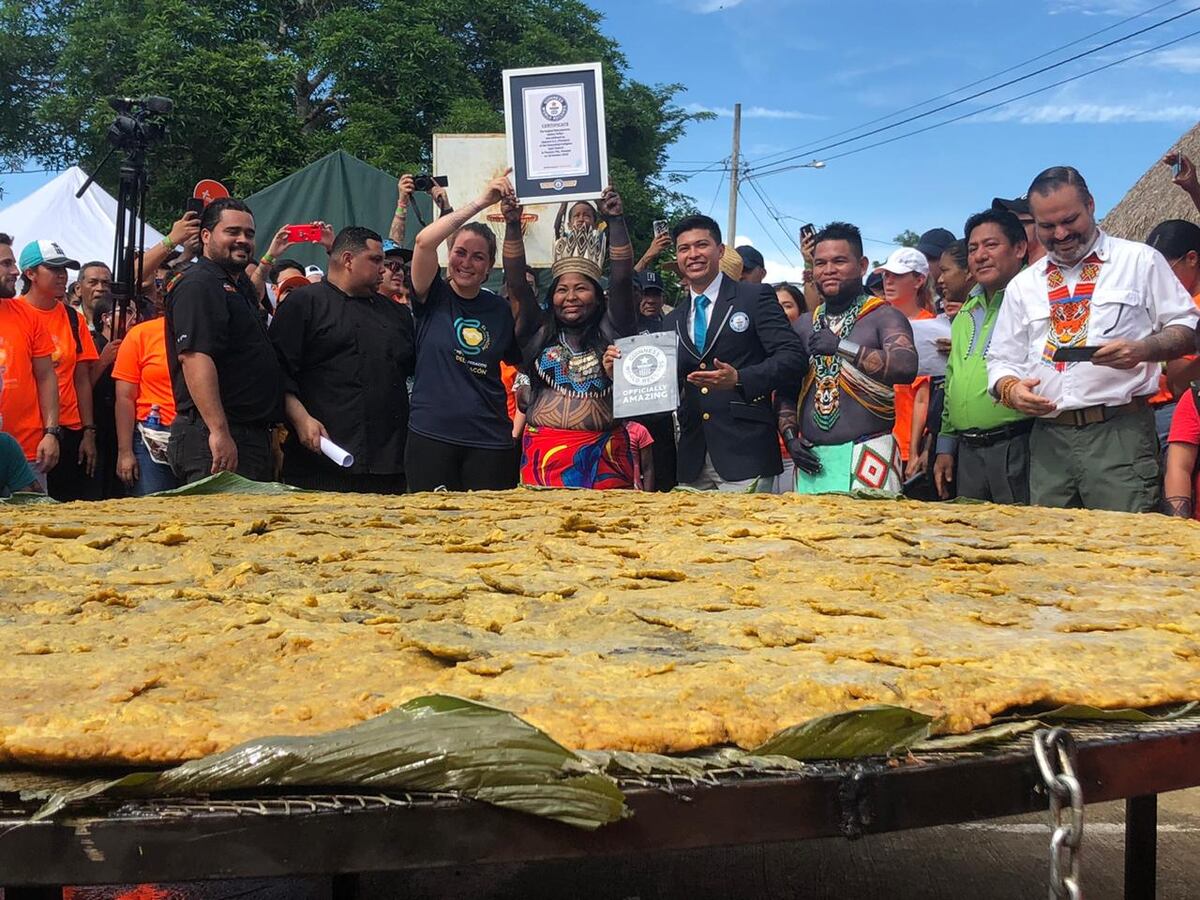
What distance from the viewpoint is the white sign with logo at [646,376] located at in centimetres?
375

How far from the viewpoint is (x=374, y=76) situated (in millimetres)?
19812

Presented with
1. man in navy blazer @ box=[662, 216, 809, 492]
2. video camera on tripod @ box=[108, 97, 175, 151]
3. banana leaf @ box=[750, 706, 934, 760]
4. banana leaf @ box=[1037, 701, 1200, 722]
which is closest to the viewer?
banana leaf @ box=[750, 706, 934, 760]

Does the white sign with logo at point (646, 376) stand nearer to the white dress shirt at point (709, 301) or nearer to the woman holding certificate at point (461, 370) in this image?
the white dress shirt at point (709, 301)

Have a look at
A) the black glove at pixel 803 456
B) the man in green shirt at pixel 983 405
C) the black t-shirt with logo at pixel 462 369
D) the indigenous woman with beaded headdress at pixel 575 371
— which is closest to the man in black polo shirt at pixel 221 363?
the black t-shirt with logo at pixel 462 369

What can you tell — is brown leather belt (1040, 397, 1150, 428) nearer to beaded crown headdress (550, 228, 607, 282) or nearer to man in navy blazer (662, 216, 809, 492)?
man in navy blazer (662, 216, 809, 492)

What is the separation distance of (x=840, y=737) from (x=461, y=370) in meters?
3.15

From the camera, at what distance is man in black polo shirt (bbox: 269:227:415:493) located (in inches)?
165

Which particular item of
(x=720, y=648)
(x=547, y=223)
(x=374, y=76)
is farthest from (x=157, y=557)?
(x=374, y=76)

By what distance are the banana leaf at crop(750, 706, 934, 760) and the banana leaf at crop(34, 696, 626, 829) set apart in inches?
7.4

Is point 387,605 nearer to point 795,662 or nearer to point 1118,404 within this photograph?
point 795,662

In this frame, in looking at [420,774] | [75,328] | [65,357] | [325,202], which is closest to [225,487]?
[65,357]

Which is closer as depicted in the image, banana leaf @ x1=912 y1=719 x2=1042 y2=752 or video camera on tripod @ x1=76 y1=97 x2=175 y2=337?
banana leaf @ x1=912 y1=719 x2=1042 y2=752

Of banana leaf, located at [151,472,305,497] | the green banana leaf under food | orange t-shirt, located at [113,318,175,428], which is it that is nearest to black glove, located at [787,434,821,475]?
banana leaf, located at [151,472,305,497]

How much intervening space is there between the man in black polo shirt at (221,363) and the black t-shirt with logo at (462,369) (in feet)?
1.88
